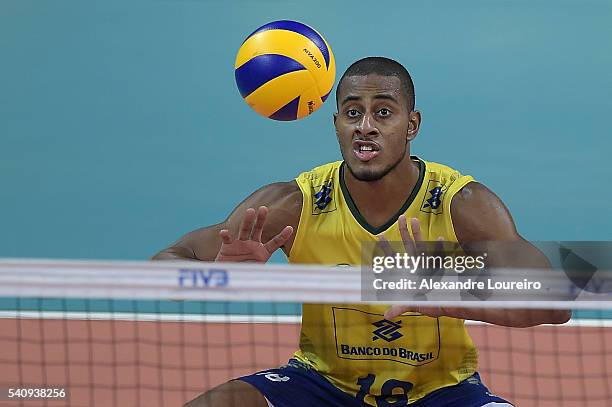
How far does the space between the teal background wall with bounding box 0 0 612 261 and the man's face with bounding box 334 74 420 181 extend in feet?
14.6

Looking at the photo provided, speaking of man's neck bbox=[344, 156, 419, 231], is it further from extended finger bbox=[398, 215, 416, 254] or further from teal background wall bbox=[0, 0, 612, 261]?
teal background wall bbox=[0, 0, 612, 261]

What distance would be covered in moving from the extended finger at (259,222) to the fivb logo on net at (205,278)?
17.8 inches

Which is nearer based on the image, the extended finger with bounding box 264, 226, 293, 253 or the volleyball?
the extended finger with bounding box 264, 226, 293, 253

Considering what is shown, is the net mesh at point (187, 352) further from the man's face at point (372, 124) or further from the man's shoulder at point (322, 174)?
the man's face at point (372, 124)

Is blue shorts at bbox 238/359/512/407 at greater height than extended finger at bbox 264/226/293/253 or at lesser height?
lesser

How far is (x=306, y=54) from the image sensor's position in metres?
5.09

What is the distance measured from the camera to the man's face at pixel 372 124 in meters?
3.82

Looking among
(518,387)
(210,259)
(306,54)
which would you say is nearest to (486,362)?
(518,387)

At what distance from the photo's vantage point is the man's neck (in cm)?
381

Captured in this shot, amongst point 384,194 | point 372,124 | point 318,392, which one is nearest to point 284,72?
point 372,124

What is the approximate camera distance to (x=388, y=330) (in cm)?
359

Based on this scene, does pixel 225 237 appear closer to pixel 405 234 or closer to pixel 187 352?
pixel 405 234

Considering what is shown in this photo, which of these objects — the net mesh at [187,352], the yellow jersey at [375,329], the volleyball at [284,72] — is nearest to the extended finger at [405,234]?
the yellow jersey at [375,329]

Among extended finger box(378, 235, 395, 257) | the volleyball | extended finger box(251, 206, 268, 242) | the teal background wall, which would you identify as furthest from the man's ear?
the teal background wall
